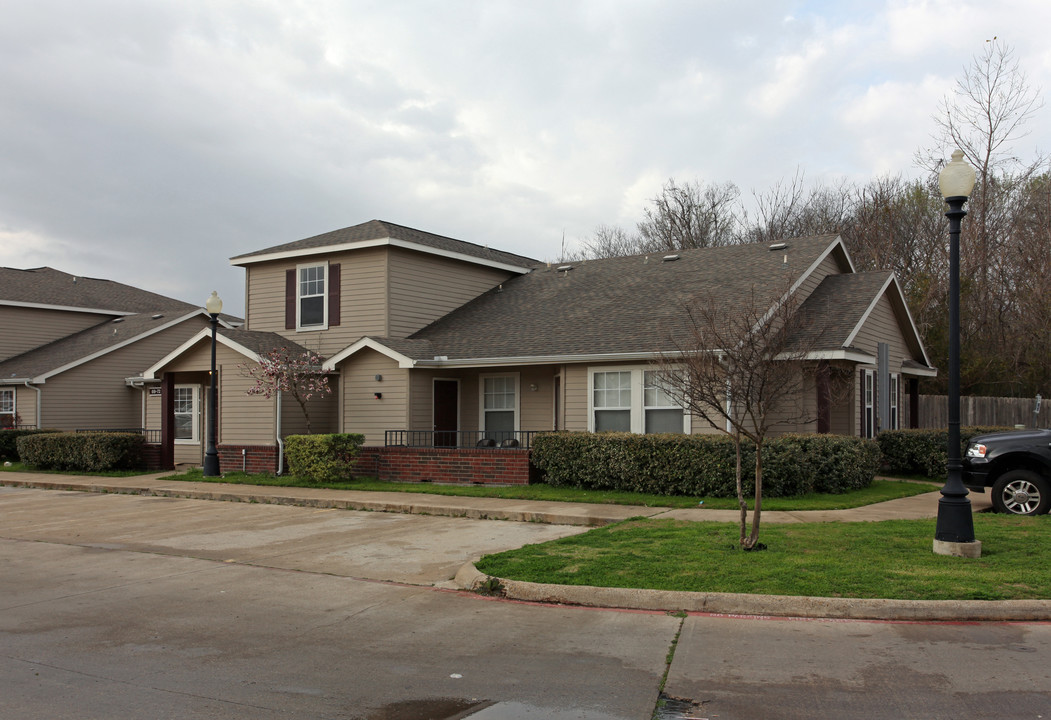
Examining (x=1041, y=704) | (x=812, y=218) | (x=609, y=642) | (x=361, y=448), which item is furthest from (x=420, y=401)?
(x=812, y=218)

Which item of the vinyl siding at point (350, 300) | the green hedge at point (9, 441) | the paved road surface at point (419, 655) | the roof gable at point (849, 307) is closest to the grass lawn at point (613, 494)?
the roof gable at point (849, 307)

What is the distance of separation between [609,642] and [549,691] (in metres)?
1.28

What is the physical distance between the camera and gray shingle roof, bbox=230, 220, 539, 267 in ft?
71.5

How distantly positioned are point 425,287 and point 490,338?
308 cm

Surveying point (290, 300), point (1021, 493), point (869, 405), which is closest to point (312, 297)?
point (290, 300)

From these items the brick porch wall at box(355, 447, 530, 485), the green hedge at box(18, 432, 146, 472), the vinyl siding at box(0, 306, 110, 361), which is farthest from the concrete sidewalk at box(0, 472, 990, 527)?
the vinyl siding at box(0, 306, 110, 361)

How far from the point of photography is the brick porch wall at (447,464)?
17.0 metres

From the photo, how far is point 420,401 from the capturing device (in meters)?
19.9

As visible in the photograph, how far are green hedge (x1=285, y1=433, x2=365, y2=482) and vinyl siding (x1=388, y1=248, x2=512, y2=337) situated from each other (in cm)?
390

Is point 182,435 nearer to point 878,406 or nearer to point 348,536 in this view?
point 348,536

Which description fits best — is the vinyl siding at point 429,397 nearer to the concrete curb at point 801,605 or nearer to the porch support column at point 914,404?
the porch support column at point 914,404

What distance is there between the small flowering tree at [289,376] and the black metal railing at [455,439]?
2.18 meters

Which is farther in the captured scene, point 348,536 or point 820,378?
point 820,378

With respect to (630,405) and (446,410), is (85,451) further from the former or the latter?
(630,405)
